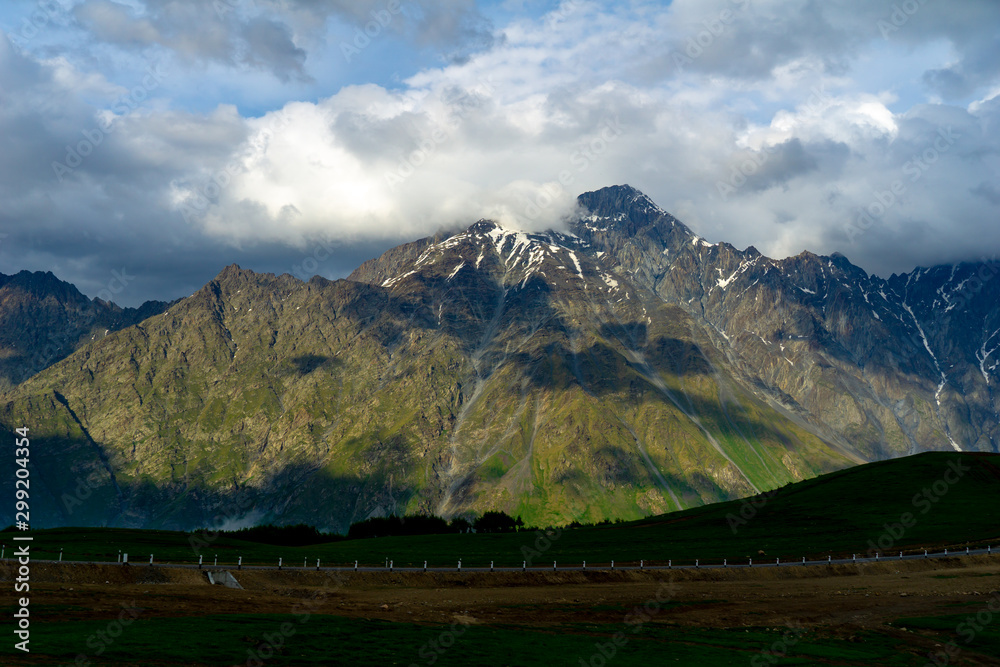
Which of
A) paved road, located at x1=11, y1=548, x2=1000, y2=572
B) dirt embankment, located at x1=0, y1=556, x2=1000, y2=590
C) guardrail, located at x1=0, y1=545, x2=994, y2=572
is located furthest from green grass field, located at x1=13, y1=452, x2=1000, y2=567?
dirt embankment, located at x1=0, y1=556, x2=1000, y2=590

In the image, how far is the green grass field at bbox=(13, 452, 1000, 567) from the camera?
359 ft

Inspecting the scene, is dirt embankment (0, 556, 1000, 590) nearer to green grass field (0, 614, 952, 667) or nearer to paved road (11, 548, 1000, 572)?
paved road (11, 548, 1000, 572)

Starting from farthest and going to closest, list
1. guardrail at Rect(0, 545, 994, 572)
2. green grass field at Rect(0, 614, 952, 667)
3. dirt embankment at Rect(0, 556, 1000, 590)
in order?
guardrail at Rect(0, 545, 994, 572)
dirt embankment at Rect(0, 556, 1000, 590)
green grass field at Rect(0, 614, 952, 667)

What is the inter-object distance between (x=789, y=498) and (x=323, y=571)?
124326 millimetres

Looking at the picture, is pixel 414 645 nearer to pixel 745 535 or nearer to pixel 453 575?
pixel 453 575

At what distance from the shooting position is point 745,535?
463ft

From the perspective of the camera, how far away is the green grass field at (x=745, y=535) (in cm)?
10938

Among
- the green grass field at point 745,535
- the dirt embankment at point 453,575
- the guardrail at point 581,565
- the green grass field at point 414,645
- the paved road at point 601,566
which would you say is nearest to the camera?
the green grass field at point 414,645

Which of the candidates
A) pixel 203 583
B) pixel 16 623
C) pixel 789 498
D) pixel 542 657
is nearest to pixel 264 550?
pixel 203 583

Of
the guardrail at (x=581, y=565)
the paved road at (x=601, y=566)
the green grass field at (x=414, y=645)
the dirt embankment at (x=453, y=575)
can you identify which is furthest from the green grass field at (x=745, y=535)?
the green grass field at (x=414, y=645)

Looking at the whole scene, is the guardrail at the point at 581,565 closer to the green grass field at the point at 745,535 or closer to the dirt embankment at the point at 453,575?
the dirt embankment at the point at 453,575

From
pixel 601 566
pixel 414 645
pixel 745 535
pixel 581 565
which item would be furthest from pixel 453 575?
pixel 745 535

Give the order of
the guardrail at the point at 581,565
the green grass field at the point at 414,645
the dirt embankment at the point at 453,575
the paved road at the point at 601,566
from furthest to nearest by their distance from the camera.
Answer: the guardrail at the point at 581,565
the paved road at the point at 601,566
the dirt embankment at the point at 453,575
the green grass field at the point at 414,645

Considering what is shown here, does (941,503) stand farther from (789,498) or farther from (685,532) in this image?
(685,532)
